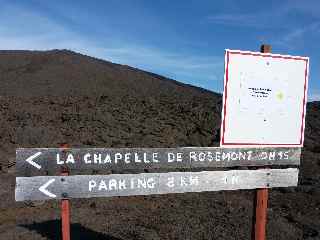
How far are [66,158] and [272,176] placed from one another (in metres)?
2.17

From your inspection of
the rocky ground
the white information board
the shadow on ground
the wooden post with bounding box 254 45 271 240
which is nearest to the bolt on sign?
the white information board

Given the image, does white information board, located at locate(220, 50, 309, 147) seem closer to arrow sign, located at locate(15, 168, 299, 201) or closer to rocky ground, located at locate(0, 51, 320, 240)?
arrow sign, located at locate(15, 168, 299, 201)

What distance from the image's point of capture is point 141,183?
14.6ft

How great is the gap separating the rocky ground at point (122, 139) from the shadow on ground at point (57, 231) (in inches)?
0.7

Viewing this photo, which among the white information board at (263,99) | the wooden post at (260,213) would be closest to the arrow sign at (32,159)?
the white information board at (263,99)

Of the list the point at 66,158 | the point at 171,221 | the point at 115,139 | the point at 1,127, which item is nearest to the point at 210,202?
the point at 171,221

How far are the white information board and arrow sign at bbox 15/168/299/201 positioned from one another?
35 cm

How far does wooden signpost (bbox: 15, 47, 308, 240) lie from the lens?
166 inches

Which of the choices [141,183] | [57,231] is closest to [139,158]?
[141,183]

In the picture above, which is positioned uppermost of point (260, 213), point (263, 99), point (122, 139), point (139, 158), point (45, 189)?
point (263, 99)

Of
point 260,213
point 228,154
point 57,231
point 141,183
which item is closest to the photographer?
point 141,183

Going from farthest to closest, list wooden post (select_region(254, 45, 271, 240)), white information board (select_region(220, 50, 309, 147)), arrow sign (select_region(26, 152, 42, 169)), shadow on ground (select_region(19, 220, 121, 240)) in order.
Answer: shadow on ground (select_region(19, 220, 121, 240))
wooden post (select_region(254, 45, 271, 240))
white information board (select_region(220, 50, 309, 147))
arrow sign (select_region(26, 152, 42, 169))

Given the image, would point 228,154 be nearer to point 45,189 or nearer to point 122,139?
point 45,189

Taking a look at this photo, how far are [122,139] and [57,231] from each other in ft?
39.3
